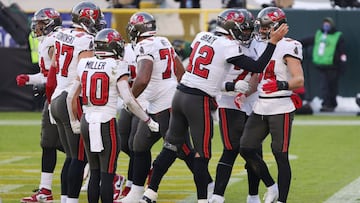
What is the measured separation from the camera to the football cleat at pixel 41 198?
32.2 ft

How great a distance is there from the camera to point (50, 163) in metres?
10.1

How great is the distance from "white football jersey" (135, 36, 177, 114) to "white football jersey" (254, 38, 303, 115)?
1034 mm

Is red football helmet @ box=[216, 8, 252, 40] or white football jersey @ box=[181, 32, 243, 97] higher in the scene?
red football helmet @ box=[216, 8, 252, 40]

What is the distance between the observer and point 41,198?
9.81 metres

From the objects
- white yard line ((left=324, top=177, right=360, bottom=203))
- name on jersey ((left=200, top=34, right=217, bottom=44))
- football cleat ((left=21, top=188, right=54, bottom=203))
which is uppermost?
name on jersey ((left=200, top=34, right=217, bottom=44))

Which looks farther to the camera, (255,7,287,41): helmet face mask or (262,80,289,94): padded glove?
(255,7,287,41): helmet face mask

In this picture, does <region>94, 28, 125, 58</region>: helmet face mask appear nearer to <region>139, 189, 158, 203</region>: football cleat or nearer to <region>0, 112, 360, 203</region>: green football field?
<region>139, 189, 158, 203</region>: football cleat

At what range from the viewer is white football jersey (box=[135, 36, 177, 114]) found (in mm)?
9617

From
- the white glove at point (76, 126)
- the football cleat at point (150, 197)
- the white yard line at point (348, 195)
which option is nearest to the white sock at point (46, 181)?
the football cleat at point (150, 197)

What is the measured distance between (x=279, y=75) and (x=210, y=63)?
595mm

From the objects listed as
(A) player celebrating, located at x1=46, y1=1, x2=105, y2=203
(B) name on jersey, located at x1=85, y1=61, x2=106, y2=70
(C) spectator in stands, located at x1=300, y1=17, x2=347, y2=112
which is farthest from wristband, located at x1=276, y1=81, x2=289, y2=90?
(C) spectator in stands, located at x1=300, y1=17, x2=347, y2=112

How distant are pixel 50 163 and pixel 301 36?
10.0 meters

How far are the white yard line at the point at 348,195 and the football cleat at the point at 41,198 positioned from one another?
8.50ft

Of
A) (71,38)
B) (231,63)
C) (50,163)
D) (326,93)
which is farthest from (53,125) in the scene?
(326,93)
